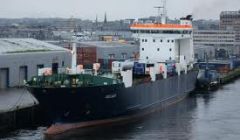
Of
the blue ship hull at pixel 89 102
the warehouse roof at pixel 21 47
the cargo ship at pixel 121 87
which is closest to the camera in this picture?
the blue ship hull at pixel 89 102

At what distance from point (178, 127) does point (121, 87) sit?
3.20 metres

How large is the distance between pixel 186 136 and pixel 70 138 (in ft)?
16.1

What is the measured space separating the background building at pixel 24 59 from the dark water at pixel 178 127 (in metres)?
9.38

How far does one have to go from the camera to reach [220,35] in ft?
368

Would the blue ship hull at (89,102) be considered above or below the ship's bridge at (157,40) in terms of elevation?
below

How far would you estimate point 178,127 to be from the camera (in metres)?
25.8

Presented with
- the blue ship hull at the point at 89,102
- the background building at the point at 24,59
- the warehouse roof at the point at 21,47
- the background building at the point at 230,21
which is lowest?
the blue ship hull at the point at 89,102

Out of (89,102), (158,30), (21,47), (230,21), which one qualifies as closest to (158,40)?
(158,30)

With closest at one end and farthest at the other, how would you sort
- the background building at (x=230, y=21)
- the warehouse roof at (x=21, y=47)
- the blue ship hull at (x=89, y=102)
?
the blue ship hull at (x=89, y=102) < the warehouse roof at (x=21, y=47) < the background building at (x=230, y=21)

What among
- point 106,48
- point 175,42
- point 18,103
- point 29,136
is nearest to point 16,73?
point 18,103

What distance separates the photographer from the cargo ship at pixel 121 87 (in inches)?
949

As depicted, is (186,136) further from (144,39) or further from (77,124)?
(144,39)

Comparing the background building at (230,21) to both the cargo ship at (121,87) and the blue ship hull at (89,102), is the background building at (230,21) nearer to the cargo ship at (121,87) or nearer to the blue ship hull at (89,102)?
the cargo ship at (121,87)

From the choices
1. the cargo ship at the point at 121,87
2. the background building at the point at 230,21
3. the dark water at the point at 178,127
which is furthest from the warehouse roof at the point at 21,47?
the background building at the point at 230,21
